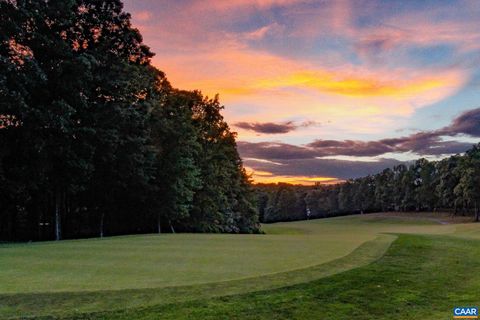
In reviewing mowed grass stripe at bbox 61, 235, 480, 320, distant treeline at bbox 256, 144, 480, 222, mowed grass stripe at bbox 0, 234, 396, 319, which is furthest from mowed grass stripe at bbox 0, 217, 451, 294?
distant treeline at bbox 256, 144, 480, 222

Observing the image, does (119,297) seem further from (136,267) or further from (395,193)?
(395,193)

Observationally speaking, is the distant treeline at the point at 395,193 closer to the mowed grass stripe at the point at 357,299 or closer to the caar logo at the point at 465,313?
the mowed grass stripe at the point at 357,299

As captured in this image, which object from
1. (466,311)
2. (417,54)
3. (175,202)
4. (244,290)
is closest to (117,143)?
(175,202)

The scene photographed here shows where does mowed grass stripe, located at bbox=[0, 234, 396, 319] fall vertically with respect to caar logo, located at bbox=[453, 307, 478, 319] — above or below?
above

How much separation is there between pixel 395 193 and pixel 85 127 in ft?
320

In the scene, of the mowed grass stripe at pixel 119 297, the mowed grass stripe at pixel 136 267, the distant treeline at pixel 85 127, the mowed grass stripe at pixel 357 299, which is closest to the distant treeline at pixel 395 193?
the distant treeline at pixel 85 127

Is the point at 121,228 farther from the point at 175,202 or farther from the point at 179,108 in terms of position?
the point at 179,108

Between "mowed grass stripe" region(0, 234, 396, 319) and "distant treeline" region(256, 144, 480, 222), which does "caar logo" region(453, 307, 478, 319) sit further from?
"distant treeline" region(256, 144, 480, 222)

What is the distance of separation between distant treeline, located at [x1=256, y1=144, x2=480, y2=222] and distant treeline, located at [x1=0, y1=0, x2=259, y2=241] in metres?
37.0

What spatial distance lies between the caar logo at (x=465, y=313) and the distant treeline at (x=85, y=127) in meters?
22.2

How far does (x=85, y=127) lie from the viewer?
92.2 ft

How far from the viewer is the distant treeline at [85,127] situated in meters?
25.9

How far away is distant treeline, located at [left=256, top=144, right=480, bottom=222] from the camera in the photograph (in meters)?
80.4

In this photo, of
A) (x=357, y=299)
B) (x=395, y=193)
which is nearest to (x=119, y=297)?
(x=357, y=299)
